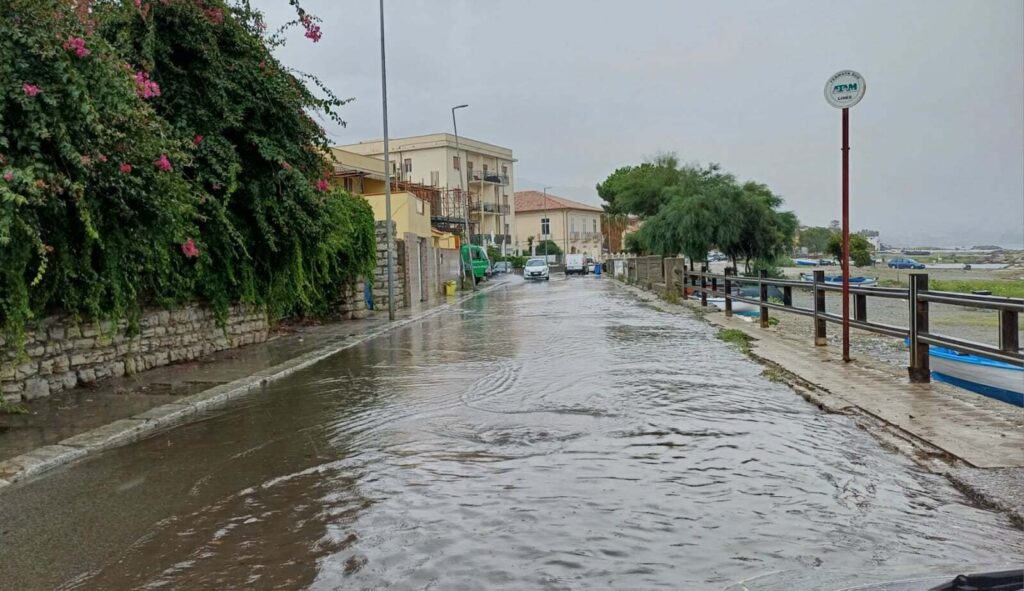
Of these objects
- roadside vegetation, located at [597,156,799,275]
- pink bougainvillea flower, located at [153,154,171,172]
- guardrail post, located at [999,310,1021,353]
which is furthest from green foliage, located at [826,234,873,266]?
pink bougainvillea flower, located at [153,154,171,172]

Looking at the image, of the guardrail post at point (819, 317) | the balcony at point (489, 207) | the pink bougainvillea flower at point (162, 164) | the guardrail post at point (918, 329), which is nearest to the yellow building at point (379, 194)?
the pink bougainvillea flower at point (162, 164)

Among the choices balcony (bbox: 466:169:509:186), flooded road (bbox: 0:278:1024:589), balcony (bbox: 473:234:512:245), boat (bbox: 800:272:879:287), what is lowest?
flooded road (bbox: 0:278:1024:589)

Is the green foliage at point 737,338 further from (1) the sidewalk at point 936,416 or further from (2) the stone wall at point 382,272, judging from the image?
(2) the stone wall at point 382,272

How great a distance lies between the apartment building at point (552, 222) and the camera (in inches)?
3760

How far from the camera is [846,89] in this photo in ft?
31.6

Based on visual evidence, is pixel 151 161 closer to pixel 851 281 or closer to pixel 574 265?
pixel 851 281

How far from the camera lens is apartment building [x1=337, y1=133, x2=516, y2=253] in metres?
72.4

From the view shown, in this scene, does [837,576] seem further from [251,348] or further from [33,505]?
[251,348]

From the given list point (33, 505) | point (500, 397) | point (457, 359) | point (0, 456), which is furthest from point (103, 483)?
point (457, 359)

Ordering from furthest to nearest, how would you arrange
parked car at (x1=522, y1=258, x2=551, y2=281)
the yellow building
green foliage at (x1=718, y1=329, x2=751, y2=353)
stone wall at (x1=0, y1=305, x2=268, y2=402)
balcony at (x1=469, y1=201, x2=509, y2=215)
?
1. balcony at (x1=469, y1=201, x2=509, y2=215)
2. parked car at (x1=522, y1=258, x2=551, y2=281)
3. the yellow building
4. green foliage at (x1=718, y1=329, x2=751, y2=353)
5. stone wall at (x1=0, y1=305, x2=268, y2=402)

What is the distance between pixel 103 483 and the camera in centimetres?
558

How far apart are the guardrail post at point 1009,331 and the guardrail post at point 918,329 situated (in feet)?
4.92

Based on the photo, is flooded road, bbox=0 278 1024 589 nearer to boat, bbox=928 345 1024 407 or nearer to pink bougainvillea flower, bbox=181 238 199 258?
boat, bbox=928 345 1024 407

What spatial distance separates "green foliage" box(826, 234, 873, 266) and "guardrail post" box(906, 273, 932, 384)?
35.0 meters
